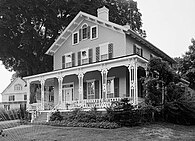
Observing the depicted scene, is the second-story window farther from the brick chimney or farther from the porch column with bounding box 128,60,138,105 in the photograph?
the porch column with bounding box 128,60,138,105

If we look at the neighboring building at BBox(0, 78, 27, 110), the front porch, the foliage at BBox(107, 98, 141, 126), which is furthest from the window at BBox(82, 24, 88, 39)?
the neighboring building at BBox(0, 78, 27, 110)

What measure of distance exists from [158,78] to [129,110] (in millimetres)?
3213

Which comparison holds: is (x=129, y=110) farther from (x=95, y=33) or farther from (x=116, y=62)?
(x=95, y=33)

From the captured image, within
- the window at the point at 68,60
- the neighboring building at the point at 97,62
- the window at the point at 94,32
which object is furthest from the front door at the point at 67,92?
the window at the point at 94,32

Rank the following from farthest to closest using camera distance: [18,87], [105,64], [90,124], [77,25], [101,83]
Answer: [18,87] < [77,25] < [101,83] < [105,64] < [90,124]

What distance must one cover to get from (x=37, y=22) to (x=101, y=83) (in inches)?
569

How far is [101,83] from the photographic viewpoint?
23.4 metres

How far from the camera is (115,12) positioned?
33781mm

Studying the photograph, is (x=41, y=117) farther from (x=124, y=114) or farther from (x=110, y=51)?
(x=124, y=114)

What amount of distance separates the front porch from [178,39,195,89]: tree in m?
11.9

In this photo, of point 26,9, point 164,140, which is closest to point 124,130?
point 164,140

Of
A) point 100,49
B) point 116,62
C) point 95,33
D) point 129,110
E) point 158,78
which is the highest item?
point 95,33

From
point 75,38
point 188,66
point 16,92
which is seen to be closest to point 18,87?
point 16,92

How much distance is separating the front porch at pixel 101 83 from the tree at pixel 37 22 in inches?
283
